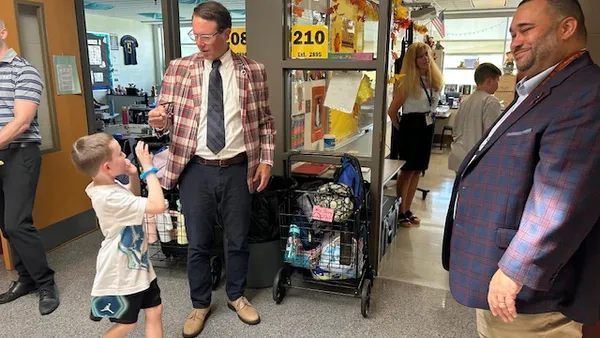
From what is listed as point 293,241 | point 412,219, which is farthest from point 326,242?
point 412,219

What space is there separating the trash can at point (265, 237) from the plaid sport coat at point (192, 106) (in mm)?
344

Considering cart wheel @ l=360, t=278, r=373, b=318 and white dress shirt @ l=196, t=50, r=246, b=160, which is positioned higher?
white dress shirt @ l=196, t=50, r=246, b=160

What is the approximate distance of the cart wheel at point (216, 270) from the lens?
2793 millimetres

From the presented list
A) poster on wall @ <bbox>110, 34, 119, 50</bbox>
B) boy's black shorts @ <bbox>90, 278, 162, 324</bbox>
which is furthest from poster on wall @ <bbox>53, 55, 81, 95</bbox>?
poster on wall @ <bbox>110, 34, 119, 50</bbox>

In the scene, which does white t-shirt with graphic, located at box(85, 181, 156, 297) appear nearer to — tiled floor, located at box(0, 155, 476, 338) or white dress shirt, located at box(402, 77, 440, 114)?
tiled floor, located at box(0, 155, 476, 338)

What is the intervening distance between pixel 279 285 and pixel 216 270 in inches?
18.6

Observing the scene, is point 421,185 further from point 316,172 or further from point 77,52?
point 77,52

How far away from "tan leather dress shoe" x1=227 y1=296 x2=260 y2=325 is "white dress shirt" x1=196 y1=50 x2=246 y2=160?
2.77 ft

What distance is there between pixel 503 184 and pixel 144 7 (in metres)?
9.36

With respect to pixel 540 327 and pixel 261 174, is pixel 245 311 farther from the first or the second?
pixel 540 327

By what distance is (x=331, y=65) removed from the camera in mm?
2684

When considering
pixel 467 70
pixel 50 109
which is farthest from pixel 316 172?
pixel 467 70

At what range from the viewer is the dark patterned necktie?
2.18 meters

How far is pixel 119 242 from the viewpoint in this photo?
5.68 ft
